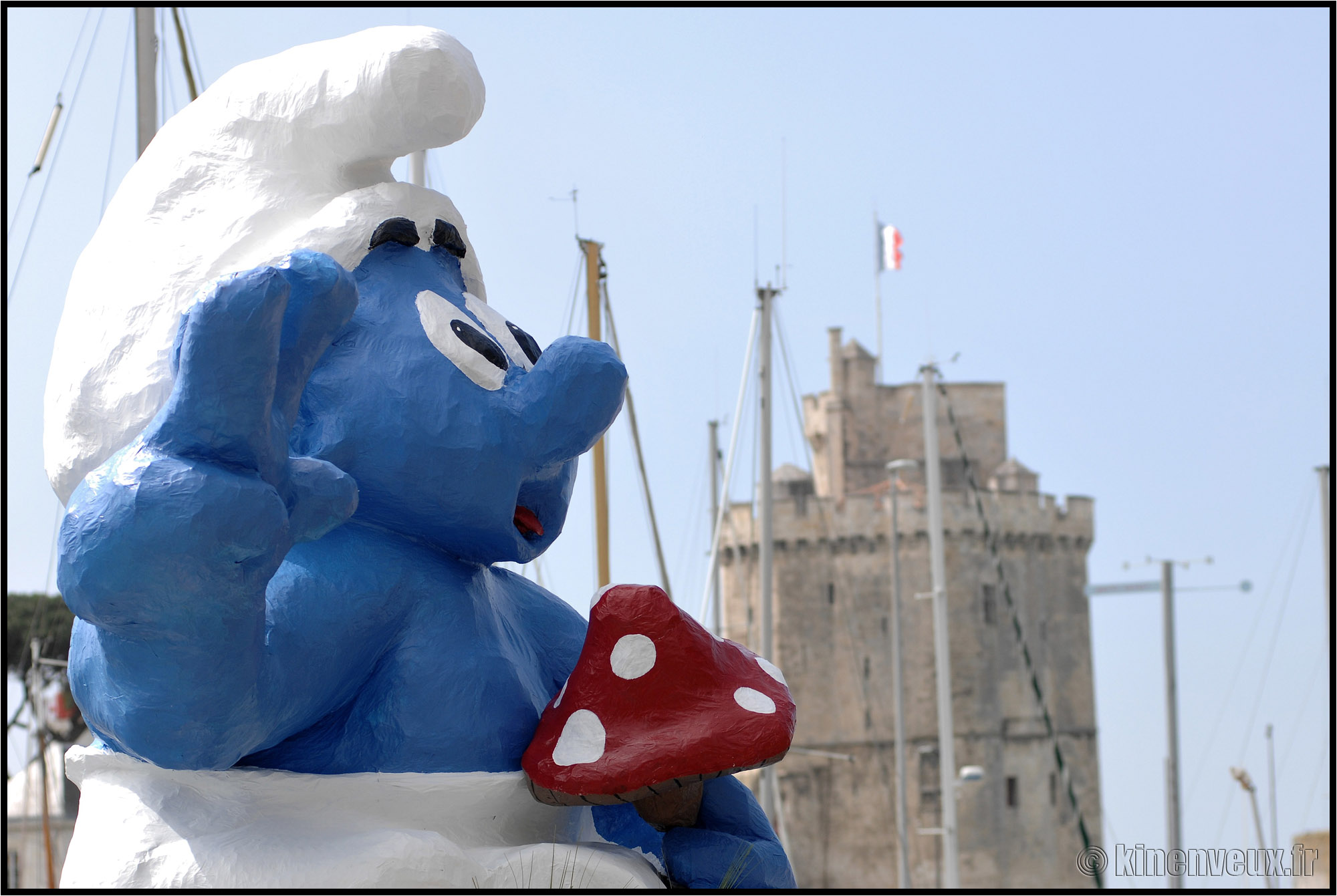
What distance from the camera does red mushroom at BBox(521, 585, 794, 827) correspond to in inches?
116

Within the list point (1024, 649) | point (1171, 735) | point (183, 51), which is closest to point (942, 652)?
point (1024, 649)

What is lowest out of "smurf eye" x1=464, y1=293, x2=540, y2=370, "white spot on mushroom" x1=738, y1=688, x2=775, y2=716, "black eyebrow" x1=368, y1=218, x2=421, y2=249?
"white spot on mushroom" x1=738, y1=688, x2=775, y2=716

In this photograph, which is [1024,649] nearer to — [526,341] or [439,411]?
[526,341]

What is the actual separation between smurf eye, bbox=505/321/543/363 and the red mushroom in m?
0.56

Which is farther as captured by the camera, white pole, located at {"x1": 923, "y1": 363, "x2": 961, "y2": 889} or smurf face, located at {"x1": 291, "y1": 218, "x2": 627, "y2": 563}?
white pole, located at {"x1": 923, "y1": 363, "x2": 961, "y2": 889}

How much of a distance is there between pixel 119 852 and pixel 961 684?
96.1 feet

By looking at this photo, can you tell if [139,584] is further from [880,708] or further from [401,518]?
[880,708]

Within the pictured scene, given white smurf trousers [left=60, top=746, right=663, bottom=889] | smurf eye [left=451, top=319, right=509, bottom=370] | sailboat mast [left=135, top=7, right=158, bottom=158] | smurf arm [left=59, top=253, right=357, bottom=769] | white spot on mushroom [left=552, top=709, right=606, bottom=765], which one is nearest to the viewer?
smurf arm [left=59, top=253, right=357, bottom=769]

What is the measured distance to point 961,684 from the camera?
102ft

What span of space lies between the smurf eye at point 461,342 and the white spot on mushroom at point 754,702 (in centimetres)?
75

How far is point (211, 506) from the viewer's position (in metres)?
2.37

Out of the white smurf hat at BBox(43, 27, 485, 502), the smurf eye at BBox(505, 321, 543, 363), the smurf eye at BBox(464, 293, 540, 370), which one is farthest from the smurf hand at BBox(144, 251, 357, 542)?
the smurf eye at BBox(505, 321, 543, 363)

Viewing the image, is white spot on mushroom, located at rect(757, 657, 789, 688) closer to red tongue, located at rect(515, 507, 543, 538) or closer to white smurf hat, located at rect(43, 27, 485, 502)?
red tongue, located at rect(515, 507, 543, 538)

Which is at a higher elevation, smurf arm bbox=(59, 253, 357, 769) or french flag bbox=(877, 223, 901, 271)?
french flag bbox=(877, 223, 901, 271)
